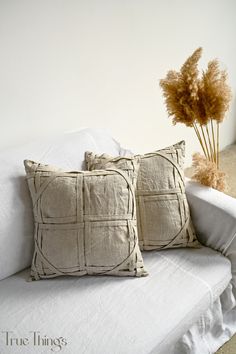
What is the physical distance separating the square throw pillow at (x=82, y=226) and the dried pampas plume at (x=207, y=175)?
0.42m

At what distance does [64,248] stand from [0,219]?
26 cm

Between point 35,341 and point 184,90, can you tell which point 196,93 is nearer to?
point 184,90

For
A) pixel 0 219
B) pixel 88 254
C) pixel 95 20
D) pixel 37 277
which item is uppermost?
pixel 95 20

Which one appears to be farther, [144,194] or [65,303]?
[144,194]

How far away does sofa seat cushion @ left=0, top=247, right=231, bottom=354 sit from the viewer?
0.97 metres

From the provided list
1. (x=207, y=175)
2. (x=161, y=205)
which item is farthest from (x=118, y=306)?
(x=207, y=175)

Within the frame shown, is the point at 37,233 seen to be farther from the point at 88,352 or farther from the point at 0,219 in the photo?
the point at 88,352

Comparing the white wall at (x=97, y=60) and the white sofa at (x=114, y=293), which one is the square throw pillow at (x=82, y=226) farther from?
the white wall at (x=97, y=60)

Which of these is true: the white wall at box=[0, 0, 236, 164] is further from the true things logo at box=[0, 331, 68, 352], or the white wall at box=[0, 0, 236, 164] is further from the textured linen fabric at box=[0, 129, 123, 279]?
the true things logo at box=[0, 331, 68, 352]

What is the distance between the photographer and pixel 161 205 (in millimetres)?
1277

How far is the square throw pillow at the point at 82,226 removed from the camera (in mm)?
1143

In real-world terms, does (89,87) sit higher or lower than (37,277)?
higher

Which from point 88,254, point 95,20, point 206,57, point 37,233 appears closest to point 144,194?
point 88,254

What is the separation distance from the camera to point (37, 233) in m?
1.18
